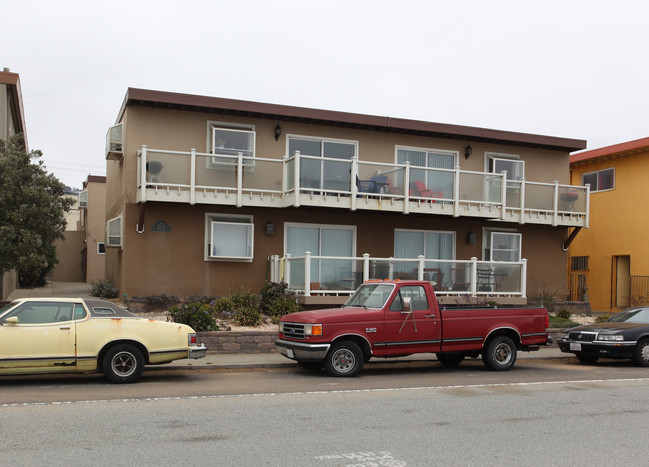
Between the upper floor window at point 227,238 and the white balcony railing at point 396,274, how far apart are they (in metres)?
0.93

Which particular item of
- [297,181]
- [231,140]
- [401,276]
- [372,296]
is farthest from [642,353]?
[231,140]

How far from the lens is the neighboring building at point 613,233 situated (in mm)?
25453

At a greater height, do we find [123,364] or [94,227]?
[94,227]

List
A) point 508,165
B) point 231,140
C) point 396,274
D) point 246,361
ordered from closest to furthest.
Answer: point 246,361
point 396,274
point 231,140
point 508,165

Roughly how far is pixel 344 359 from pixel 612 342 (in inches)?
261

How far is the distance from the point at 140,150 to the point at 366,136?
720 centimetres

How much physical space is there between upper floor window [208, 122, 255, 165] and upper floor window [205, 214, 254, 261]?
6.34 feet

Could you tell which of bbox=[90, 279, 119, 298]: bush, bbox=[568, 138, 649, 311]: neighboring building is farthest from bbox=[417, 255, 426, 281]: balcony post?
bbox=[568, 138, 649, 311]: neighboring building

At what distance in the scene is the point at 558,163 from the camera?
79.6 feet

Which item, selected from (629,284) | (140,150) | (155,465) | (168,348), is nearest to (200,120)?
(140,150)

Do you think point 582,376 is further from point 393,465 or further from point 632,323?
point 393,465

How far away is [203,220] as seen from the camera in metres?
19.4

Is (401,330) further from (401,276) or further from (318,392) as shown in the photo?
(401,276)

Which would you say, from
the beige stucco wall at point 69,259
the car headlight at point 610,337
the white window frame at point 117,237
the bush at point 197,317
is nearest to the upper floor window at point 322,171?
the bush at point 197,317
